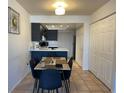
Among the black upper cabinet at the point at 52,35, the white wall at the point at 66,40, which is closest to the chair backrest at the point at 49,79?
the black upper cabinet at the point at 52,35

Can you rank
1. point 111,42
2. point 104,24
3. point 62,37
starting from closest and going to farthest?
point 111,42 < point 104,24 < point 62,37

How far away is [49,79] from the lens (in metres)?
2.88

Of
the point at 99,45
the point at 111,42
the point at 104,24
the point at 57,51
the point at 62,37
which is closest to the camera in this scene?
the point at 111,42

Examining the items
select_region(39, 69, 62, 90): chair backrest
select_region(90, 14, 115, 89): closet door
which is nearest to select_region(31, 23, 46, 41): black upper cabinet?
select_region(90, 14, 115, 89): closet door

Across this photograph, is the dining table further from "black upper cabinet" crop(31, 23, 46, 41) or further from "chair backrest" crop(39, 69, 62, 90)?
"black upper cabinet" crop(31, 23, 46, 41)

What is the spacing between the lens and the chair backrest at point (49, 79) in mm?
2842

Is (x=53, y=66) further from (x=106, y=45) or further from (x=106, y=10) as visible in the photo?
(x=106, y=10)

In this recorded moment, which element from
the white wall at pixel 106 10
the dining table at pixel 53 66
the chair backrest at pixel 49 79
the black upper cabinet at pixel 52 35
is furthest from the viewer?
the black upper cabinet at pixel 52 35

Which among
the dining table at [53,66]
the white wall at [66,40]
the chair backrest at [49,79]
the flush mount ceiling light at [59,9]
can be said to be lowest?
the chair backrest at [49,79]

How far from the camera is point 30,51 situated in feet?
22.0

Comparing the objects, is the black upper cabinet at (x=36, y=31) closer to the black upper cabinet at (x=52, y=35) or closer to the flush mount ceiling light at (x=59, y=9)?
the flush mount ceiling light at (x=59, y=9)
